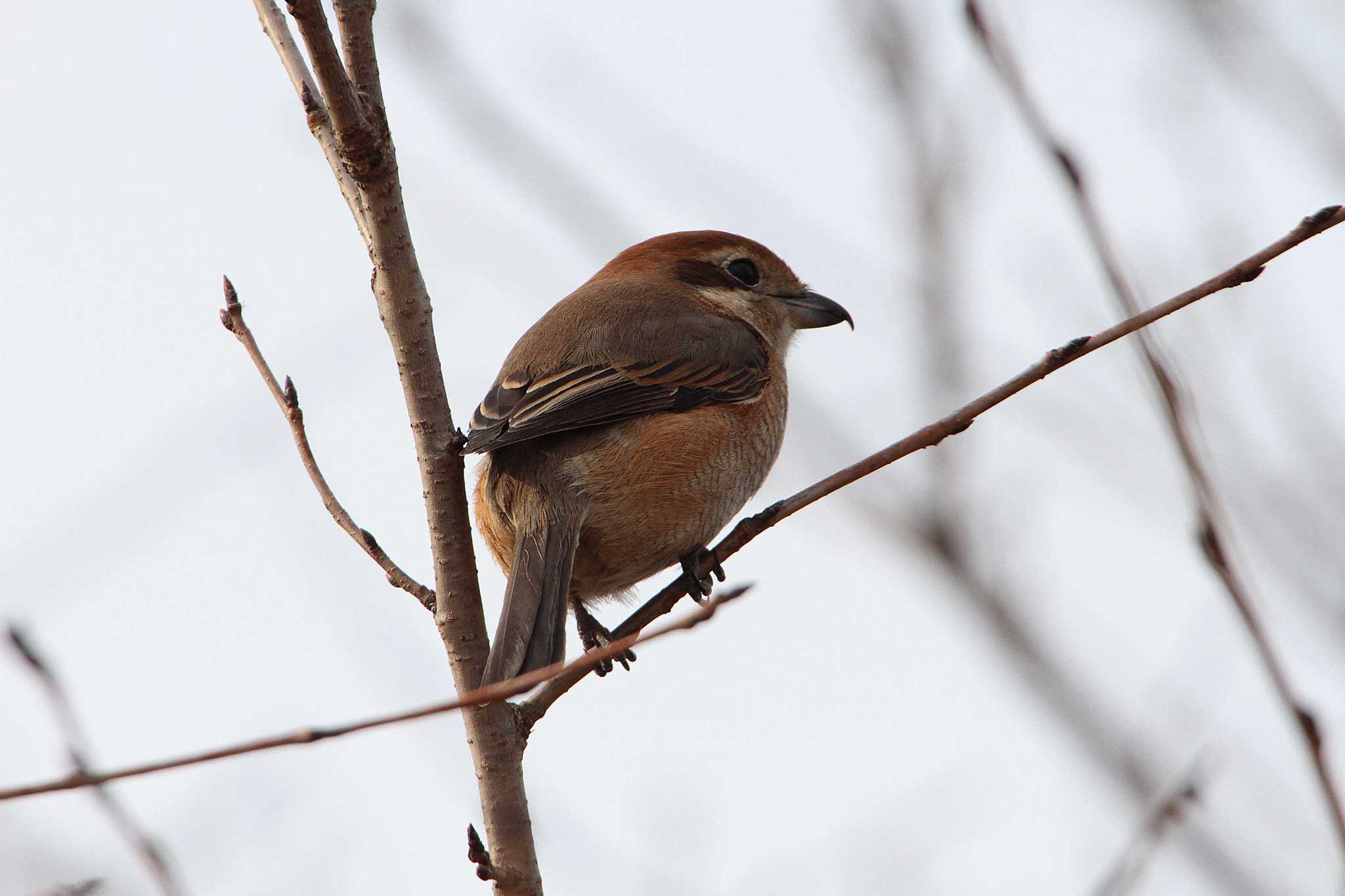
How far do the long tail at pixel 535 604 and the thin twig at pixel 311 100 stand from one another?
2.95 feet

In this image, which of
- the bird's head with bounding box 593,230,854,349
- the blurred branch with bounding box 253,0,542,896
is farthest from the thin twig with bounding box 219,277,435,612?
the bird's head with bounding box 593,230,854,349

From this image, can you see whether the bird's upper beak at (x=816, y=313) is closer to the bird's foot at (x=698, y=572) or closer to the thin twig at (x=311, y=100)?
the bird's foot at (x=698, y=572)

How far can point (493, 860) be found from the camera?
252cm

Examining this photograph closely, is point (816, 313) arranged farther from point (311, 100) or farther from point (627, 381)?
point (311, 100)

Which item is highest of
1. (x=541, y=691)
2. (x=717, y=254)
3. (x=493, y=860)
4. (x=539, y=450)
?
(x=717, y=254)

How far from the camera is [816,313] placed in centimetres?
517

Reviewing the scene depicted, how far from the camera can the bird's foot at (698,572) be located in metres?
3.63

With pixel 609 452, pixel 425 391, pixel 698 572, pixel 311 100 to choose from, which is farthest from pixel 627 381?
pixel 311 100

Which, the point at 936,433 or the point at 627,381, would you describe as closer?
the point at 936,433

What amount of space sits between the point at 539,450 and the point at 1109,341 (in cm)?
175

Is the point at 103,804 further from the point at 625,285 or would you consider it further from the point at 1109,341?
the point at 625,285

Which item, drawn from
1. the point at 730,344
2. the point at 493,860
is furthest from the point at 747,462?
the point at 493,860

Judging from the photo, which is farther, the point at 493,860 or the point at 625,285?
the point at 625,285

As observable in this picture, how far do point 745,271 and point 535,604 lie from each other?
2444 mm
